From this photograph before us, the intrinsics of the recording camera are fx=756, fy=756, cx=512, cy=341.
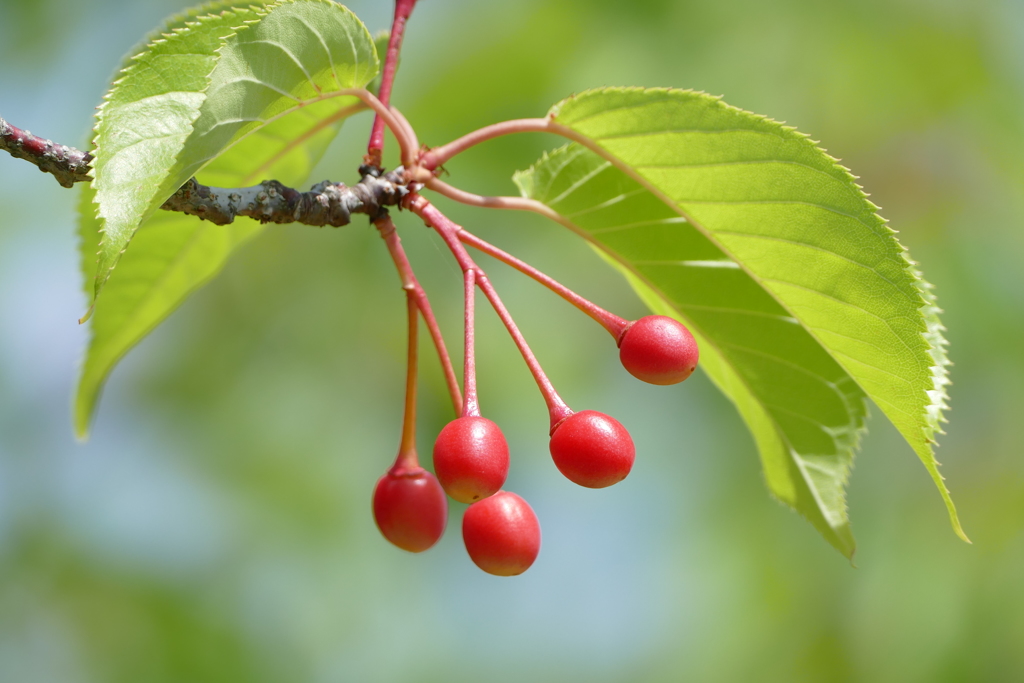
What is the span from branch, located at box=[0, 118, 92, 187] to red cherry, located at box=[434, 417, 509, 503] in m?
0.67

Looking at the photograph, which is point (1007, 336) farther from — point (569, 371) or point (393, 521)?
point (393, 521)

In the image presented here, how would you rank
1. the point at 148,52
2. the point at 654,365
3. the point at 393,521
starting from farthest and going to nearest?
the point at 393,521
the point at 654,365
the point at 148,52

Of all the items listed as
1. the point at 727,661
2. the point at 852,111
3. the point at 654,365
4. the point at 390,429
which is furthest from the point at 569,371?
the point at 654,365

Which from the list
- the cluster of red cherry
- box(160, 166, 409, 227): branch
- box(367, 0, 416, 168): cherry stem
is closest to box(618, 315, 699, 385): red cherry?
the cluster of red cherry

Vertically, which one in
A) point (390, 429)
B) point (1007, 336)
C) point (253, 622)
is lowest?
point (253, 622)

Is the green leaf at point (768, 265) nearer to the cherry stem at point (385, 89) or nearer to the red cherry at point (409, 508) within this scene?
the cherry stem at point (385, 89)

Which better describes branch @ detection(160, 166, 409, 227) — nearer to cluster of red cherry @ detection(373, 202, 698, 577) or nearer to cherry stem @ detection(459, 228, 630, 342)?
cluster of red cherry @ detection(373, 202, 698, 577)

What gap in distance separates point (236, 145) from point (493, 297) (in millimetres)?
831

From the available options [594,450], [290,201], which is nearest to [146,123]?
[290,201]

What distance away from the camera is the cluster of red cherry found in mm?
1168

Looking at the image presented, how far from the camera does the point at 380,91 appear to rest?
1587mm

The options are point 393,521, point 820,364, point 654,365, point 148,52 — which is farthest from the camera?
point 820,364

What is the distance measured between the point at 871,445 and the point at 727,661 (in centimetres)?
188

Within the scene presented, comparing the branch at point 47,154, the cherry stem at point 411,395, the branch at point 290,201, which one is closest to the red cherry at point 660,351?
the cherry stem at point 411,395
